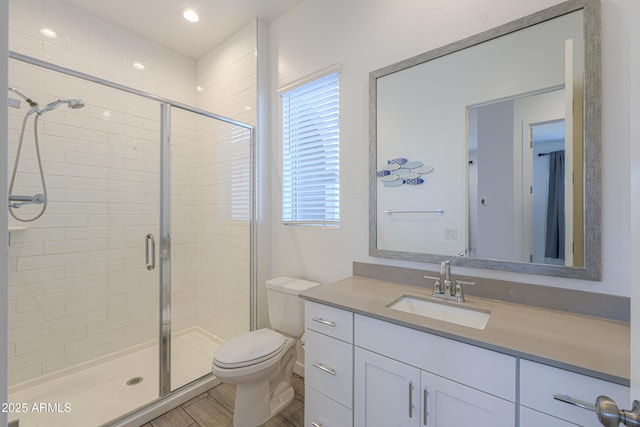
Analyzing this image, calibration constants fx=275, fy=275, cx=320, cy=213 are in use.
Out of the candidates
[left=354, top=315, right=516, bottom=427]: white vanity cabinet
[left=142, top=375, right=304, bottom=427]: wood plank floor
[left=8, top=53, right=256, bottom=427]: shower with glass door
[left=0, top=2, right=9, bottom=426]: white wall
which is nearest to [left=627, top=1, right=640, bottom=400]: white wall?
[left=354, top=315, right=516, bottom=427]: white vanity cabinet

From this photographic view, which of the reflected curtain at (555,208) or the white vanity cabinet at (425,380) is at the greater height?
the reflected curtain at (555,208)

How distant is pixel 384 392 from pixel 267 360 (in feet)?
2.47

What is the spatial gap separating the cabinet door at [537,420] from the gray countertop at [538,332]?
0.16 metres

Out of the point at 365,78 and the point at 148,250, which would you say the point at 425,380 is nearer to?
the point at 365,78

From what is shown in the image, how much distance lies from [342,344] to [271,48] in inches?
93.4

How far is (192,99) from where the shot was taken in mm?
2951

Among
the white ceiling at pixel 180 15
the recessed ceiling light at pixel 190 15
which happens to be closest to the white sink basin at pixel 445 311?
the white ceiling at pixel 180 15

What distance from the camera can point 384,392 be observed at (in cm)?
114

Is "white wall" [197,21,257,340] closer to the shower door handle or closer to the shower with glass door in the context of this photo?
the shower with glass door

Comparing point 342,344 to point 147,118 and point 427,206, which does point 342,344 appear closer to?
point 427,206

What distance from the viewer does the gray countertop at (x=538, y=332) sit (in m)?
0.78

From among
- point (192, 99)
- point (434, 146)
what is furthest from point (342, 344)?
point (192, 99)

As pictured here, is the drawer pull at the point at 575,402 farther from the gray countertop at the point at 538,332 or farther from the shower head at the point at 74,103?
the shower head at the point at 74,103

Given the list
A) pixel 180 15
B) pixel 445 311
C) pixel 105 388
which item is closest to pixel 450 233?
pixel 445 311
